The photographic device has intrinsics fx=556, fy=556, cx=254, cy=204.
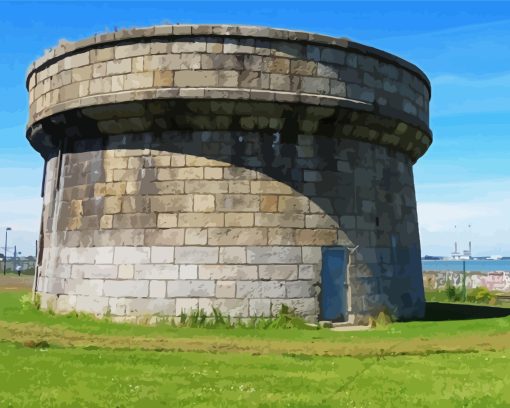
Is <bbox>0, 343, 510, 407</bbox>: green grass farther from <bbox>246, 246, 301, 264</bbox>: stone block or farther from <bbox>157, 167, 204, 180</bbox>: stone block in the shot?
<bbox>157, 167, 204, 180</bbox>: stone block

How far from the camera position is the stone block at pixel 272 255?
10.9 metres

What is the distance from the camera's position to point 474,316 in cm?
1343

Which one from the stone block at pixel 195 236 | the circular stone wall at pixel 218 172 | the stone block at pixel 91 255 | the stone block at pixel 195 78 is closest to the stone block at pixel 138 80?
the circular stone wall at pixel 218 172

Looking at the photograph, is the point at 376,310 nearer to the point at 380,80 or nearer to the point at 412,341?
the point at 412,341

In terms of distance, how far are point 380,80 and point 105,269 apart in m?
7.19

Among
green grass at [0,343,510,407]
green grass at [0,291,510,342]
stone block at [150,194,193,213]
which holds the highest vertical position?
stone block at [150,194,193,213]

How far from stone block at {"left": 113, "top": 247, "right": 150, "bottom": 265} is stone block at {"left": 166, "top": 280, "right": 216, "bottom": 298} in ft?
2.51

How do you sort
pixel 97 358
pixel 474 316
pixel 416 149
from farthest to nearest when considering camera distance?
pixel 416 149 < pixel 474 316 < pixel 97 358

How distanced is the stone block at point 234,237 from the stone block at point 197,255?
176mm

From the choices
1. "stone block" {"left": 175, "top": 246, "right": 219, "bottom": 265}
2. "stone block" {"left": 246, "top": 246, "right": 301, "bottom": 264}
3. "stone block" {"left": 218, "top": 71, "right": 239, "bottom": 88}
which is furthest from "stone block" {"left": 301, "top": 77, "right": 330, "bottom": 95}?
"stone block" {"left": 175, "top": 246, "right": 219, "bottom": 265}

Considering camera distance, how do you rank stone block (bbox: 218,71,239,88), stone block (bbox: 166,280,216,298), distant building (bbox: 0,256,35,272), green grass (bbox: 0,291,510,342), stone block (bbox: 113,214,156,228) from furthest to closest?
distant building (bbox: 0,256,35,272) → stone block (bbox: 113,214,156,228) → stone block (bbox: 218,71,239,88) → stone block (bbox: 166,280,216,298) → green grass (bbox: 0,291,510,342)

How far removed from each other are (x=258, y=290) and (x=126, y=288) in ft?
8.68

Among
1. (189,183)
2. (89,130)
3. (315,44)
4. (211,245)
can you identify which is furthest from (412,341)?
(89,130)

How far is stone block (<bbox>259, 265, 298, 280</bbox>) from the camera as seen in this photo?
10.8 m
